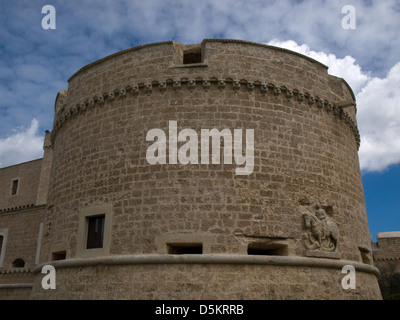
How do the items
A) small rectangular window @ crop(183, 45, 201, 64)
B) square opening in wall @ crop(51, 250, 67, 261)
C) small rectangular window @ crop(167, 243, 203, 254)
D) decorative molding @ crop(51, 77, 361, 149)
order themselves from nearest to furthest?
small rectangular window @ crop(167, 243, 203, 254) → decorative molding @ crop(51, 77, 361, 149) → square opening in wall @ crop(51, 250, 67, 261) → small rectangular window @ crop(183, 45, 201, 64)

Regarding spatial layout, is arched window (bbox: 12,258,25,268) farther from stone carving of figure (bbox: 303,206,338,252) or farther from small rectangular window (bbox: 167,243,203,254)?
stone carving of figure (bbox: 303,206,338,252)

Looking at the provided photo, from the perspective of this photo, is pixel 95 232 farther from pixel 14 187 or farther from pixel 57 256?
pixel 14 187

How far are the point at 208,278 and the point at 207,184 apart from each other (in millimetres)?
1859

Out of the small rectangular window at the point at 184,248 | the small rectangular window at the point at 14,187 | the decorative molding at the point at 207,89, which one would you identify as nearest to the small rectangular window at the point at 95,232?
the small rectangular window at the point at 184,248

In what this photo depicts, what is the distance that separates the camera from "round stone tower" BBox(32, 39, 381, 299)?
775 centimetres

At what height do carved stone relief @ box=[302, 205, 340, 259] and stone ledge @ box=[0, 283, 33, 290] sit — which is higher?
carved stone relief @ box=[302, 205, 340, 259]

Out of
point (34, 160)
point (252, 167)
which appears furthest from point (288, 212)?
point (34, 160)

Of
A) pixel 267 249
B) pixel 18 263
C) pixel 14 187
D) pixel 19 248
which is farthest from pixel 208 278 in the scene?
pixel 14 187

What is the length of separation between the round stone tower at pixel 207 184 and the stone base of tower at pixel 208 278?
0.02 m

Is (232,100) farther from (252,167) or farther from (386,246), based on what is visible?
(386,246)

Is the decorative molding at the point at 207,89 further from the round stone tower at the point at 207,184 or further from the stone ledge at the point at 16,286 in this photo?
the stone ledge at the point at 16,286

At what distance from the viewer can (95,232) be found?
870 centimetres

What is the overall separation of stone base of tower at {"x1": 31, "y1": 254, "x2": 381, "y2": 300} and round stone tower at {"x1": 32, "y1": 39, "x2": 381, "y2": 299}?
2 centimetres

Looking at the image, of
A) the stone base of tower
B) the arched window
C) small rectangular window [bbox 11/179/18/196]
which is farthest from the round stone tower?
small rectangular window [bbox 11/179/18/196]
